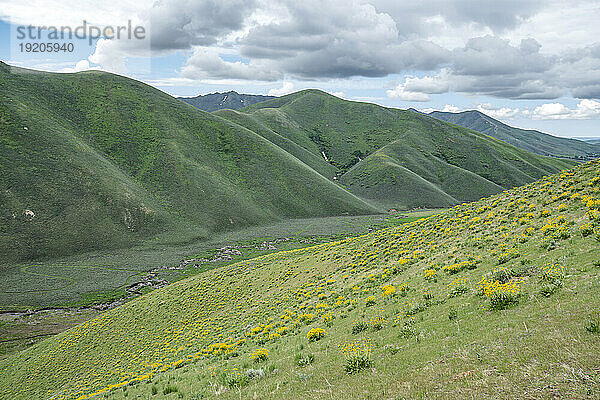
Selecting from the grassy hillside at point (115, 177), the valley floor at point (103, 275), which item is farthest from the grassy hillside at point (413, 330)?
the grassy hillside at point (115, 177)

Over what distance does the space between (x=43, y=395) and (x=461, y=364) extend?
129 feet

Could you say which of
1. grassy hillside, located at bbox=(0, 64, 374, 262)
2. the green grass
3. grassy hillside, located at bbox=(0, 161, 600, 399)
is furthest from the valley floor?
grassy hillside, located at bbox=(0, 161, 600, 399)

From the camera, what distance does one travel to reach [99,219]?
117m

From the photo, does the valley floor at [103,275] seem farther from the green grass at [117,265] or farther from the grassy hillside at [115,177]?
the grassy hillside at [115,177]

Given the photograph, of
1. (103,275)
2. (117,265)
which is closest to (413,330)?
(103,275)

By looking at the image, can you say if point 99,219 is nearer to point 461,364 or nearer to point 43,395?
point 43,395

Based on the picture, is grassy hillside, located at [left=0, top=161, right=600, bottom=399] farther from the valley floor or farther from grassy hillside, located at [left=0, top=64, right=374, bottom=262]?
grassy hillside, located at [left=0, top=64, right=374, bottom=262]

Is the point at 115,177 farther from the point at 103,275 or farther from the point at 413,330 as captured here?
the point at 413,330

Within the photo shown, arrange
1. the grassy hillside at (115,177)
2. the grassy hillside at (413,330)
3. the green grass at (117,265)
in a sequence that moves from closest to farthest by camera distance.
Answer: the grassy hillside at (413,330)
the green grass at (117,265)
the grassy hillside at (115,177)

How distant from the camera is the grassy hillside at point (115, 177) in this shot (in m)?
111

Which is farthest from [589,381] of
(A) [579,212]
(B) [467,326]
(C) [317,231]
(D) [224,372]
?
(C) [317,231]

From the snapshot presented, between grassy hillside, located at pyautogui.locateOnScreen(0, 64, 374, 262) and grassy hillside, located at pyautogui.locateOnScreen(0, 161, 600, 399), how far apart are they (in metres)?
89.0

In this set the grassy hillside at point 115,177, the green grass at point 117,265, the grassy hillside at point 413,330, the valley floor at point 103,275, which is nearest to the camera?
the grassy hillside at point 413,330

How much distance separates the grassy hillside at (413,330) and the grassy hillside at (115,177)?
292 ft
